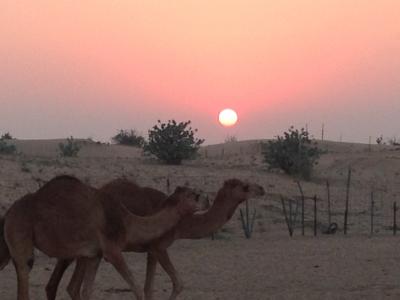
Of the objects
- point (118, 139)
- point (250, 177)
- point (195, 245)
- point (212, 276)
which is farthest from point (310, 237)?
point (118, 139)

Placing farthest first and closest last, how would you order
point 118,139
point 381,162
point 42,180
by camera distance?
point 118,139
point 381,162
point 42,180

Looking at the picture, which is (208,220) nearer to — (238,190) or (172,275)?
(238,190)

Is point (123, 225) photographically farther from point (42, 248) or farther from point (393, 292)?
point (393, 292)

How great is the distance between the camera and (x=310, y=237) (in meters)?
21.7

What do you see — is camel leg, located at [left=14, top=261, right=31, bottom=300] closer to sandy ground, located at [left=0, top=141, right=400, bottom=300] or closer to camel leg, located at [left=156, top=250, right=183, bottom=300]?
camel leg, located at [left=156, top=250, right=183, bottom=300]

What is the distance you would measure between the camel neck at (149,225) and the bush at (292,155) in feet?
84.9

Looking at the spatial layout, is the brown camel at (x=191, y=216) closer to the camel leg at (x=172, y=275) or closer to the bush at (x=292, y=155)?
the camel leg at (x=172, y=275)

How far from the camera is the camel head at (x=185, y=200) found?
1209 cm

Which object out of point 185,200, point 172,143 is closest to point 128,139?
point 172,143

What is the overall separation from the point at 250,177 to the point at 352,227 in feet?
33.9

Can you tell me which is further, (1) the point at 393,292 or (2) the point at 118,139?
(2) the point at 118,139

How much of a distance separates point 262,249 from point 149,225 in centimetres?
780

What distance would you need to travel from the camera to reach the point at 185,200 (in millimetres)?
12117

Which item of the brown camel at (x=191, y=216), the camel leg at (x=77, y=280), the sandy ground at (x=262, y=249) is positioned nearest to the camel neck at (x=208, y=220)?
the brown camel at (x=191, y=216)
